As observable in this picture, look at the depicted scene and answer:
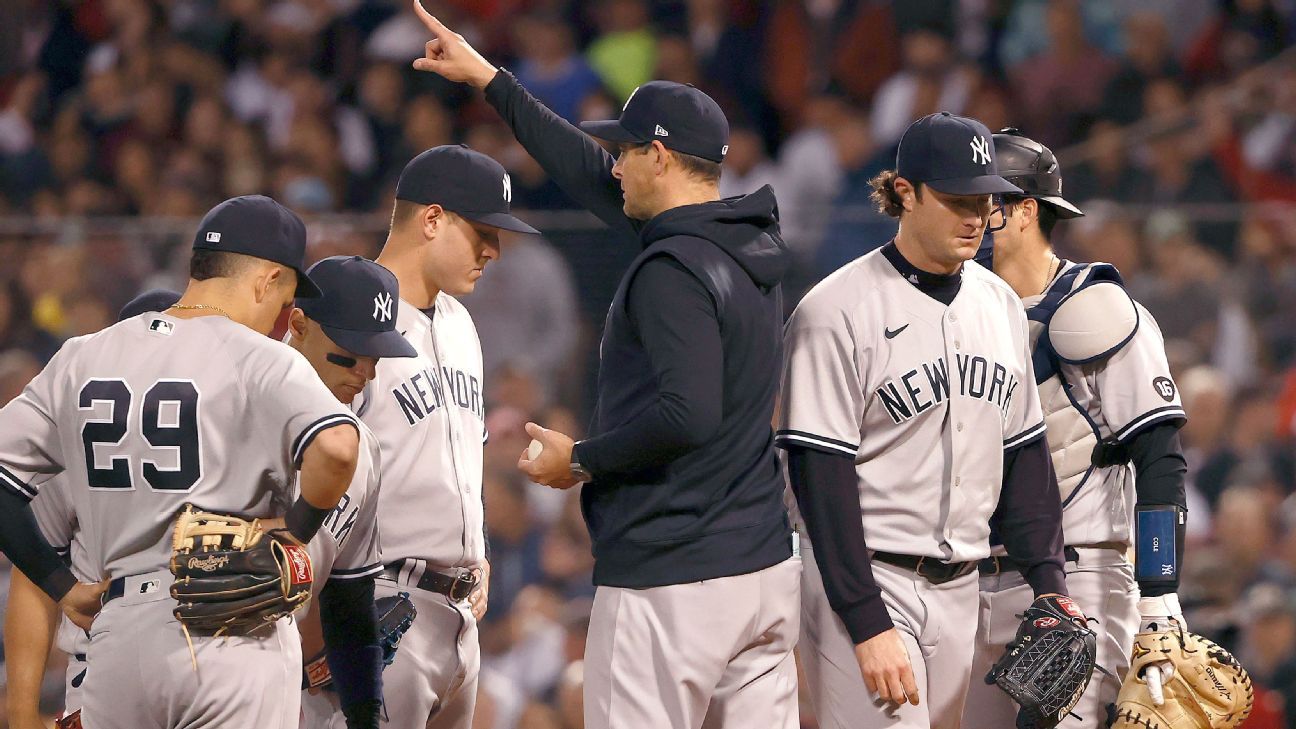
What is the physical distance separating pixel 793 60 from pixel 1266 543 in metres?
4.37

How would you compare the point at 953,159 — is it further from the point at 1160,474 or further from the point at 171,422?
the point at 171,422

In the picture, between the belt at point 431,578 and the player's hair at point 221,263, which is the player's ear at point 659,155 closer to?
the player's hair at point 221,263

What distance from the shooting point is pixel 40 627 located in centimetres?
374

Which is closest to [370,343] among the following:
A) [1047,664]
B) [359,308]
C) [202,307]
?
[359,308]

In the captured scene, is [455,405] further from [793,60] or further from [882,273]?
[793,60]

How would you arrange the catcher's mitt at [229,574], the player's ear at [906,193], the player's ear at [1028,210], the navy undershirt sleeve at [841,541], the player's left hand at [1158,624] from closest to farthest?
1. the catcher's mitt at [229,574]
2. the navy undershirt sleeve at [841,541]
3. the player's ear at [906,193]
4. the player's left hand at [1158,624]
5. the player's ear at [1028,210]

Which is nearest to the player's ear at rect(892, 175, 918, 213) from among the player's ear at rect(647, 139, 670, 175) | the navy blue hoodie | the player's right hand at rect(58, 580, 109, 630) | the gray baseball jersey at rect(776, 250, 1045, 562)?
the gray baseball jersey at rect(776, 250, 1045, 562)

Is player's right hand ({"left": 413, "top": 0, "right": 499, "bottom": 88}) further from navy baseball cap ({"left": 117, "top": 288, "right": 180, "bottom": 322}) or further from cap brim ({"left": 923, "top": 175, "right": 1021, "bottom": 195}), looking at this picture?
cap brim ({"left": 923, "top": 175, "right": 1021, "bottom": 195})

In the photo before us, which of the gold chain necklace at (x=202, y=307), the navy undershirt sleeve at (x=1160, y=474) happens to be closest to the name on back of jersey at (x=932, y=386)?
the navy undershirt sleeve at (x=1160, y=474)

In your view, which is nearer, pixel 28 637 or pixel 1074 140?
pixel 28 637

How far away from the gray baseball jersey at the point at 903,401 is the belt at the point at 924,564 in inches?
1.1

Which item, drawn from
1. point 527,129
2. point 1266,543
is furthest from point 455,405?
point 1266,543

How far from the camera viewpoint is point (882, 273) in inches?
150

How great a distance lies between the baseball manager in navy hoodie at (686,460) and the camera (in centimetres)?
352
